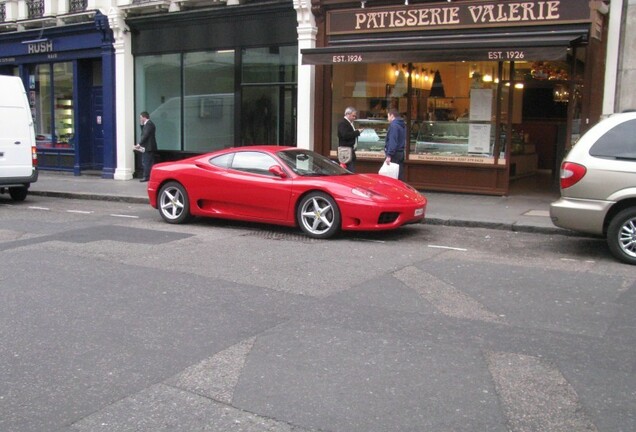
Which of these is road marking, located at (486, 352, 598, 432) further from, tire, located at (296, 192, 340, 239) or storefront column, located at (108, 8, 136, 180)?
storefront column, located at (108, 8, 136, 180)

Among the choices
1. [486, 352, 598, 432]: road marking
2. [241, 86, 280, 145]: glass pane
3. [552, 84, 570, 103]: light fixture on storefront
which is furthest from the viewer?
[241, 86, 280, 145]: glass pane

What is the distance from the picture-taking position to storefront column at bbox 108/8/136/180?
62.4 feet

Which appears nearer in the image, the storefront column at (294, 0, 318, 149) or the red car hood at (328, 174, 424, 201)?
the red car hood at (328, 174, 424, 201)

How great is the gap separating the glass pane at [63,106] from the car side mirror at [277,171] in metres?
12.6

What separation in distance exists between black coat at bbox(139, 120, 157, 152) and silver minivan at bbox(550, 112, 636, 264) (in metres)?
12.1

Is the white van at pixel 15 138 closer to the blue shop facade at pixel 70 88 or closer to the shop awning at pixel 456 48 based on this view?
the blue shop facade at pixel 70 88

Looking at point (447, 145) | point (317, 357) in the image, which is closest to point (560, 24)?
point (447, 145)

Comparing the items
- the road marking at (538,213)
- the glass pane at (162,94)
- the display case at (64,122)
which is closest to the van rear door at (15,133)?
the glass pane at (162,94)

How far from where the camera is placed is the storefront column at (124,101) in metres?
19.0

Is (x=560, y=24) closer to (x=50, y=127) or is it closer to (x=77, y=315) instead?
(x=77, y=315)

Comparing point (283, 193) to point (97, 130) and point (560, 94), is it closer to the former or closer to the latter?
point (560, 94)

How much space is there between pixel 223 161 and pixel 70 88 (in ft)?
40.0

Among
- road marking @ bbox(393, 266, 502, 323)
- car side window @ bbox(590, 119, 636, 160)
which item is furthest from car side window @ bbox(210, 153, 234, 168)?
car side window @ bbox(590, 119, 636, 160)

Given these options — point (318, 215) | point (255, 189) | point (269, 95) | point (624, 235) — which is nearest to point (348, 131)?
point (255, 189)
